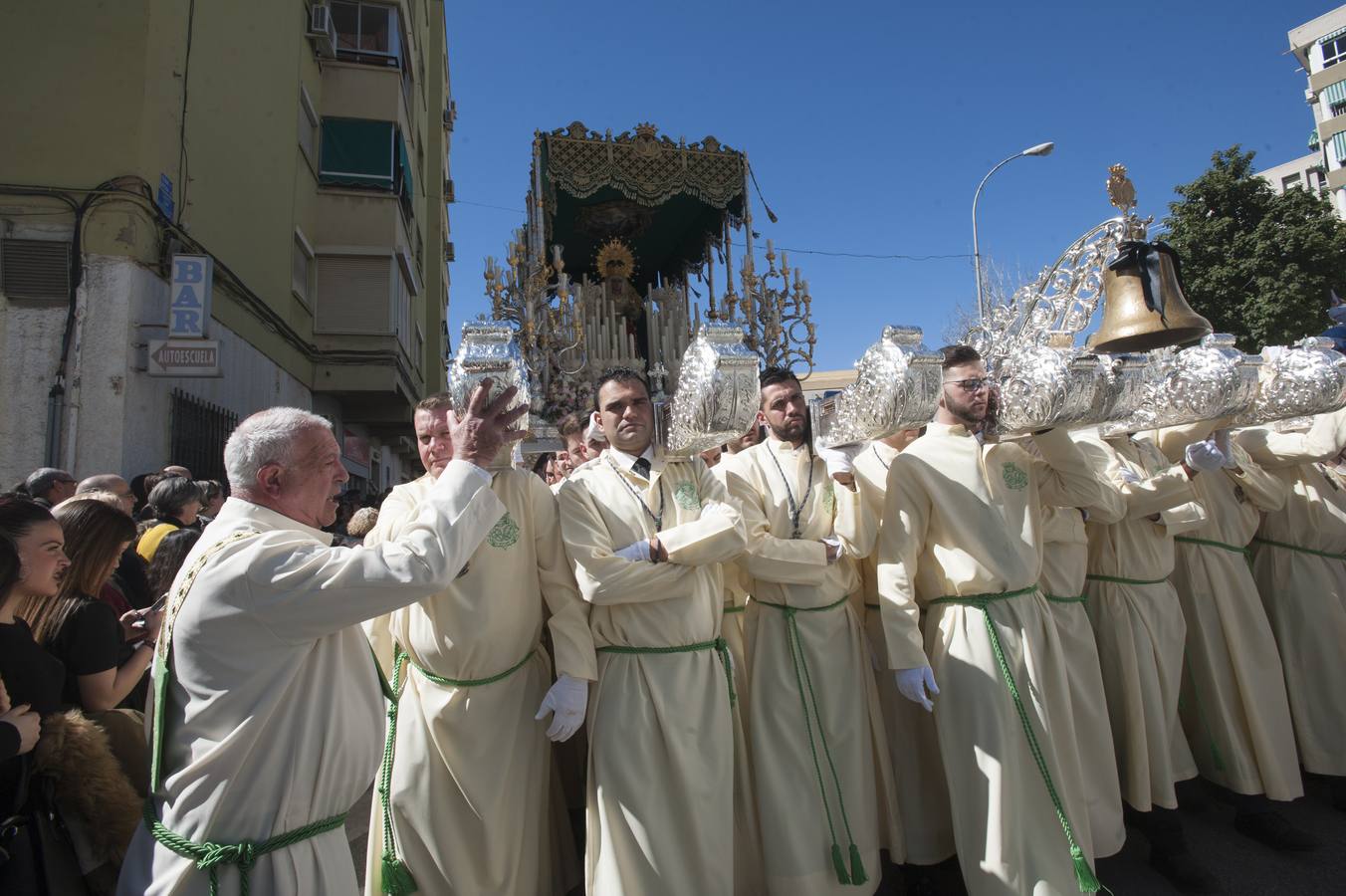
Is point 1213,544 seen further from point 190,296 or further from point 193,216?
point 193,216

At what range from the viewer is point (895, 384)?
9.02 feet

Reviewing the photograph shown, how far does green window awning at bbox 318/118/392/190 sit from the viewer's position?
40.5 ft

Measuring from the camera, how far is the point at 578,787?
3.04 m

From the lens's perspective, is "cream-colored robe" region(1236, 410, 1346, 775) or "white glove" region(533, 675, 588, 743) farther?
"cream-colored robe" region(1236, 410, 1346, 775)

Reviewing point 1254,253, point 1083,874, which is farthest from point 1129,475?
point 1254,253

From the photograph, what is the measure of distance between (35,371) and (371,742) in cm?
701

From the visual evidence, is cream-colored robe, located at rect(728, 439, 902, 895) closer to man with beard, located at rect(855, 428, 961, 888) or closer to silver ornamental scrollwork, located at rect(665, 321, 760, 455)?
man with beard, located at rect(855, 428, 961, 888)

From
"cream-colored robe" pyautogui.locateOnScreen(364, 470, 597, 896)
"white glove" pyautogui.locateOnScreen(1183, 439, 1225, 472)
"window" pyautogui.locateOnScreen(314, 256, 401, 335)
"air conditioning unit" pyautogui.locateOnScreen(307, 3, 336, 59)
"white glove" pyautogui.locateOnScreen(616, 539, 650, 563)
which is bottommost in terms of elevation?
"cream-colored robe" pyautogui.locateOnScreen(364, 470, 597, 896)

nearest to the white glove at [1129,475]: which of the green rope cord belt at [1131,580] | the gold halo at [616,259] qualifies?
the green rope cord belt at [1131,580]

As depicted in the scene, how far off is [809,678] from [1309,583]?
3.01 metres

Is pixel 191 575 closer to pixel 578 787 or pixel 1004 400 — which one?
pixel 578 787

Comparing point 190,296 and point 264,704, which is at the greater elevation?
point 190,296

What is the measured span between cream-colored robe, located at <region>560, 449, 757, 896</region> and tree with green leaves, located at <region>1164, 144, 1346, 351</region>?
14679 millimetres

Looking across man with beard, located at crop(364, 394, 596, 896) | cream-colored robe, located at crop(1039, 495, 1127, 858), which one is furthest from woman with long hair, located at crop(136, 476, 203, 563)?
cream-colored robe, located at crop(1039, 495, 1127, 858)
